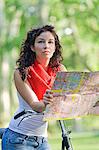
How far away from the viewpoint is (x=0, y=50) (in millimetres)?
24109

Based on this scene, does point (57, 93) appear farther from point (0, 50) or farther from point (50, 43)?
point (0, 50)

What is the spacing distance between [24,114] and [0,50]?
19625 mm

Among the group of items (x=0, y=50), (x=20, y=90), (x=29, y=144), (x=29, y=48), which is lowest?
(x=29, y=144)

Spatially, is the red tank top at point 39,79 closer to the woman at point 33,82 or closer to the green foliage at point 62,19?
the woman at point 33,82

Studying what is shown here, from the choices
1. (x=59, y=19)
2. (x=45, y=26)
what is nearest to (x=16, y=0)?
(x=59, y=19)

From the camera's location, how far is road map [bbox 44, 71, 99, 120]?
4297mm

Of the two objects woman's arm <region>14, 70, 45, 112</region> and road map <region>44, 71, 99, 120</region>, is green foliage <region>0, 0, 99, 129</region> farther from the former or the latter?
road map <region>44, 71, 99, 120</region>

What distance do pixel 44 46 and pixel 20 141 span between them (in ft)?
2.24

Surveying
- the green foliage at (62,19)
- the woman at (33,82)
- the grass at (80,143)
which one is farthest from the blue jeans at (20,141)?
the green foliage at (62,19)

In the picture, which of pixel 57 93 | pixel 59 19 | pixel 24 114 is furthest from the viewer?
pixel 59 19

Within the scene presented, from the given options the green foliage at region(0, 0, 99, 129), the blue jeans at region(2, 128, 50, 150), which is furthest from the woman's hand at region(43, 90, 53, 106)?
the green foliage at region(0, 0, 99, 129)

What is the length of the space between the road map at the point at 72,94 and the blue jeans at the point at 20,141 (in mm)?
564

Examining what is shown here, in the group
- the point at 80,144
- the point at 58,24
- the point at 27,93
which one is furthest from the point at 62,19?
the point at 27,93

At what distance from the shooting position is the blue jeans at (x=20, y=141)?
4770 millimetres
